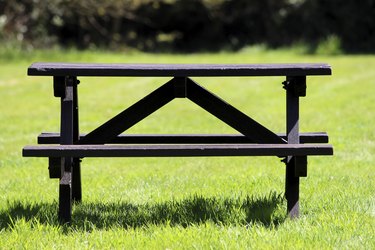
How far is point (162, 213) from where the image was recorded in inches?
208

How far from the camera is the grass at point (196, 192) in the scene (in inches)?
182

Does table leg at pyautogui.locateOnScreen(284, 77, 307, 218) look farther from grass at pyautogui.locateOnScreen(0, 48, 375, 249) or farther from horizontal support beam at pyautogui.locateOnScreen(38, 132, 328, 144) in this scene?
horizontal support beam at pyautogui.locateOnScreen(38, 132, 328, 144)

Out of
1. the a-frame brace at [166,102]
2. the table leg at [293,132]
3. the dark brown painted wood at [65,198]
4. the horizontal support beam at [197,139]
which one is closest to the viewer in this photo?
the dark brown painted wood at [65,198]

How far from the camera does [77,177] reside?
5.66 metres

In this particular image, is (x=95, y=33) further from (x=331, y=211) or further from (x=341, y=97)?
(x=331, y=211)

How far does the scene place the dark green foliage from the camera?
68.5ft

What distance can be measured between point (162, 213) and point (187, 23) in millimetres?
19253

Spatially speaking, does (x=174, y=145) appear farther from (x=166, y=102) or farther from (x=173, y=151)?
(x=166, y=102)

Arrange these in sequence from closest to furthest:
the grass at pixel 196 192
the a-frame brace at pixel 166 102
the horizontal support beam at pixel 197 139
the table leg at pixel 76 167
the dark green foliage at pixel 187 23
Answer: the grass at pixel 196 192, the a-frame brace at pixel 166 102, the table leg at pixel 76 167, the horizontal support beam at pixel 197 139, the dark green foliage at pixel 187 23

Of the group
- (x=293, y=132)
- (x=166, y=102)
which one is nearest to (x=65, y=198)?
(x=166, y=102)

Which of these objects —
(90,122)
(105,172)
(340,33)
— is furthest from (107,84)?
(340,33)

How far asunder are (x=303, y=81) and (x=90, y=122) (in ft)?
19.5

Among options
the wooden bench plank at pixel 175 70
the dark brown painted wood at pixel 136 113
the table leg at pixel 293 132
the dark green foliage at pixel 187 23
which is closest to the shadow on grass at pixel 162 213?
the table leg at pixel 293 132

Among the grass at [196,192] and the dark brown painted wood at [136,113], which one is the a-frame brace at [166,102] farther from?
the grass at [196,192]
